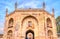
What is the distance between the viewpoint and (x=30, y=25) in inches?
952

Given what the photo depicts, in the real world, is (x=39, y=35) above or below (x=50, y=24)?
below

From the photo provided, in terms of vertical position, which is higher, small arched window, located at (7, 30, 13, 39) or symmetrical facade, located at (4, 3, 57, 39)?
symmetrical facade, located at (4, 3, 57, 39)

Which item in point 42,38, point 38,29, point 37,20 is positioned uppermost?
point 37,20

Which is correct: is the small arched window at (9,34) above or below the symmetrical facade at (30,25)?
below

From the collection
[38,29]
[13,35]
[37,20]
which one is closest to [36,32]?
[38,29]

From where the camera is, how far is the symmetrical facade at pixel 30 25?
23.5 m

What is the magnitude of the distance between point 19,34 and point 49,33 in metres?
5.87

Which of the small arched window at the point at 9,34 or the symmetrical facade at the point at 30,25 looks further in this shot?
the small arched window at the point at 9,34

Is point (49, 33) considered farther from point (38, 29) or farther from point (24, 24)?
point (24, 24)

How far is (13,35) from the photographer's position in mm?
23609

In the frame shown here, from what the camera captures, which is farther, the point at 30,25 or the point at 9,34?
the point at 9,34

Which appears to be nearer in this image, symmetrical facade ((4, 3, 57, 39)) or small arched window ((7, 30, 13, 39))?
symmetrical facade ((4, 3, 57, 39))

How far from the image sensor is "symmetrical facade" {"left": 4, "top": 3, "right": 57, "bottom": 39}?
77.1 feet

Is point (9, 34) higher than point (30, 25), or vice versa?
point (30, 25)
